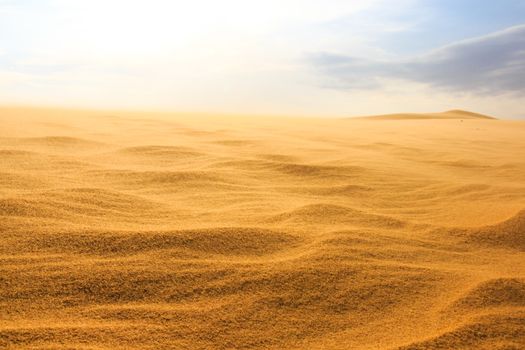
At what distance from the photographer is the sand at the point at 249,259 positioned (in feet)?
3.86

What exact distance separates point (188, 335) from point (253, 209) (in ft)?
3.28

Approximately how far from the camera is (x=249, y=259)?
60.8 inches

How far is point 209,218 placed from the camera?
1923 mm

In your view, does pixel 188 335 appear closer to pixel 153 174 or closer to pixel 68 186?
pixel 68 186

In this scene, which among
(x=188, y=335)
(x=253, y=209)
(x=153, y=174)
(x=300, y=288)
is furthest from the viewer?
(x=153, y=174)

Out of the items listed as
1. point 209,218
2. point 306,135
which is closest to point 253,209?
point 209,218

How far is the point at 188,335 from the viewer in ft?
3.73

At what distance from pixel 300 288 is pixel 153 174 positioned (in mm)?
1490

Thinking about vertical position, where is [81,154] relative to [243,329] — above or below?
above

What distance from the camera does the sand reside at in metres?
1.18

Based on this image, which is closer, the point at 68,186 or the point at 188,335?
the point at 188,335

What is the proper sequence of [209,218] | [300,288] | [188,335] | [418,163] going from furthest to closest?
[418,163], [209,218], [300,288], [188,335]

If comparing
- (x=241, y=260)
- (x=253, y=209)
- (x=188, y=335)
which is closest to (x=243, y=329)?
(x=188, y=335)

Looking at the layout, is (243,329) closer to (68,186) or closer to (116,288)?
(116,288)
